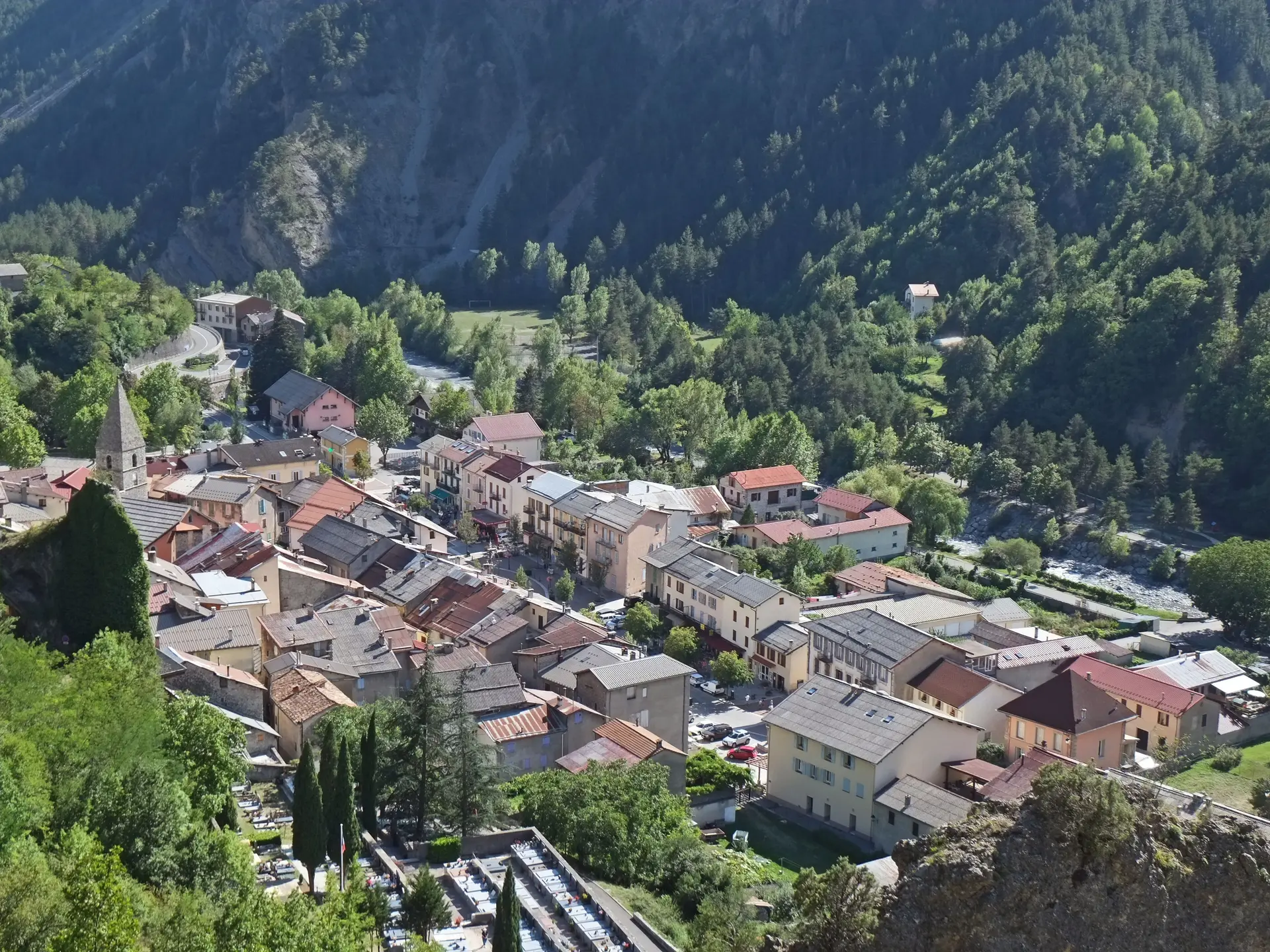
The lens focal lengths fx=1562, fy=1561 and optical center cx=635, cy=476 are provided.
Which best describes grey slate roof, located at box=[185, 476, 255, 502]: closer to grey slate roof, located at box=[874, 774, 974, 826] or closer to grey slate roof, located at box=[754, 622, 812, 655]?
grey slate roof, located at box=[754, 622, 812, 655]

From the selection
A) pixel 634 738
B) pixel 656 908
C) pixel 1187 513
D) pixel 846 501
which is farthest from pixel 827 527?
pixel 656 908

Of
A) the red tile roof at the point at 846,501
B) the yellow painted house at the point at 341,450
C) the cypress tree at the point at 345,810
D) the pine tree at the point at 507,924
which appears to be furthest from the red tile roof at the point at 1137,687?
the yellow painted house at the point at 341,450

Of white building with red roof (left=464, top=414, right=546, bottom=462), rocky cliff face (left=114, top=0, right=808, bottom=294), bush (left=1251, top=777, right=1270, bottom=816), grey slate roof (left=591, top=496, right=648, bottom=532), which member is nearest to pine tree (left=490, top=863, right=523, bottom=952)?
bush (left=1251, top=777, right=1270, bottom=816)

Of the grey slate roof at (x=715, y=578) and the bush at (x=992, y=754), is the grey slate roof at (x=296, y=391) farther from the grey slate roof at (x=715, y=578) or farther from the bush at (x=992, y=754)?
the bush at (x=992, y=754)

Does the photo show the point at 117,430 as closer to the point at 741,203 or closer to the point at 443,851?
the point at 443,851

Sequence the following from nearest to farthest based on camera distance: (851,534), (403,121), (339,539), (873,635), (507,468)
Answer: (873,635)
(339,539)
(851,534)
(507,468)
(403,121)

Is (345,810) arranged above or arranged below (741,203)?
below
